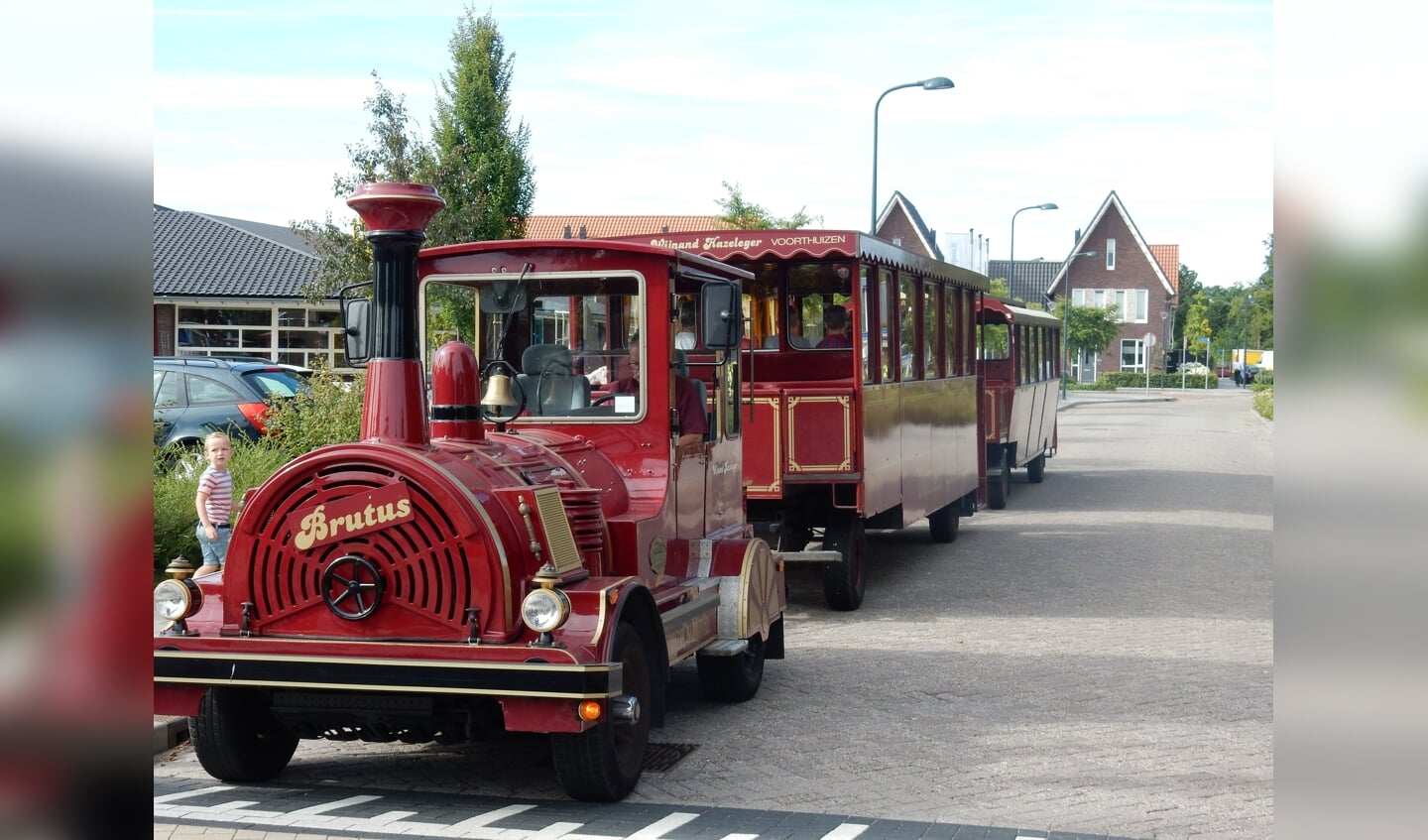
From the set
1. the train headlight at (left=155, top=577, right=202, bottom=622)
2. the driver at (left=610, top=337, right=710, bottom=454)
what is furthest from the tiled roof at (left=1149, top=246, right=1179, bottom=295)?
the train headlight at (left=155, top=577, right=202, bottom=622)

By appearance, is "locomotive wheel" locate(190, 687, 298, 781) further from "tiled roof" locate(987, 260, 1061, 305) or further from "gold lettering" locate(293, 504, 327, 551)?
"tiled roof" locate(987, 260, 1061, 305)

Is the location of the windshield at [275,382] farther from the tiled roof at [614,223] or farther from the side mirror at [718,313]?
the tiled roof at [614,223]

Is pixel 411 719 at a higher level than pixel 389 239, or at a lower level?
lower

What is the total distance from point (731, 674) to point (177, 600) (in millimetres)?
3182

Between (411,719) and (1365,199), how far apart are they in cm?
542

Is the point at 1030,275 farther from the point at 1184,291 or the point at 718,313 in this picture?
the point at 718,313

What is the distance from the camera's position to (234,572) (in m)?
6.23

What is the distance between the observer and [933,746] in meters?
7.36

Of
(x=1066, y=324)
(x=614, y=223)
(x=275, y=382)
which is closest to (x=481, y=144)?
(x=275, y=382)

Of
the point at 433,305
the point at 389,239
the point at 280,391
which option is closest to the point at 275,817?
the point at 389,239

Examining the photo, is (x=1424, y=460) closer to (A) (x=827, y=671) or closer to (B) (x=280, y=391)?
(A) (x=827, y=671)

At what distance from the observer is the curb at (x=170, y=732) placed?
24.3ft

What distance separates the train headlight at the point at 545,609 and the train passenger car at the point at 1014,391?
1282cm

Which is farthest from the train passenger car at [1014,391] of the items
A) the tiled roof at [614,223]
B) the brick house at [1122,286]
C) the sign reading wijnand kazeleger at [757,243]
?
the brick house at [1122,286]
